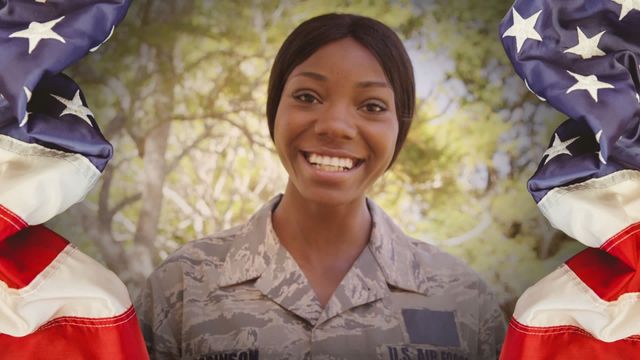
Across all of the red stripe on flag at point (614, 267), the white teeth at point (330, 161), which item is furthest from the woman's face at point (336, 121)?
the red stripe on flag at point (614, 267)

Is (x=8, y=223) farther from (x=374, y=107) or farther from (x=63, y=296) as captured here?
(x=374, y=107)

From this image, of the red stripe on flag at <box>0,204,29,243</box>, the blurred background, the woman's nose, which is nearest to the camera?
the red stripe on flag at <box>0,204,29,243</box>

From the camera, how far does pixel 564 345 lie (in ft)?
4.32

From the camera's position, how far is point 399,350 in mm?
1735

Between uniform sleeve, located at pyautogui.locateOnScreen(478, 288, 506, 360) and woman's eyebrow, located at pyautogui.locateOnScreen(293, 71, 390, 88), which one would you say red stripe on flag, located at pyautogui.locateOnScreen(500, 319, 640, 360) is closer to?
uniform sleeve, located at pyautogui.locateOnScreen(478, 288, 506, 360)

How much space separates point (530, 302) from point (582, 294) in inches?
3.0

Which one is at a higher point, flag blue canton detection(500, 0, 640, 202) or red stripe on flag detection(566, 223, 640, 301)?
flag blue canton detection(500, 0, 640, 202)

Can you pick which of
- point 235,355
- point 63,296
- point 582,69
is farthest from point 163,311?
point 582,69

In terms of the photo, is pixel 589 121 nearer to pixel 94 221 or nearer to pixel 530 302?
pixel 530 302

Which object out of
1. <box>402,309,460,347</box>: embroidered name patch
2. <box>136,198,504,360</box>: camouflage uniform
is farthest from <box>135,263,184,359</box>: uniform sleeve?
<box>402,309,460,347</box>: embroidered name patch

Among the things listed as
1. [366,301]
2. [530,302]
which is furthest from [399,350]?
[530,302]

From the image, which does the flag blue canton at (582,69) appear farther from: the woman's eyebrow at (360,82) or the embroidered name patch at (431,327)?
the embroidered name patch at (431,327)

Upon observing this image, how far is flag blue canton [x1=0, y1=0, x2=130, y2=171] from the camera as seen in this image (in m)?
1.24

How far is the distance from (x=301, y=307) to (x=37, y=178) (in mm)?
659
